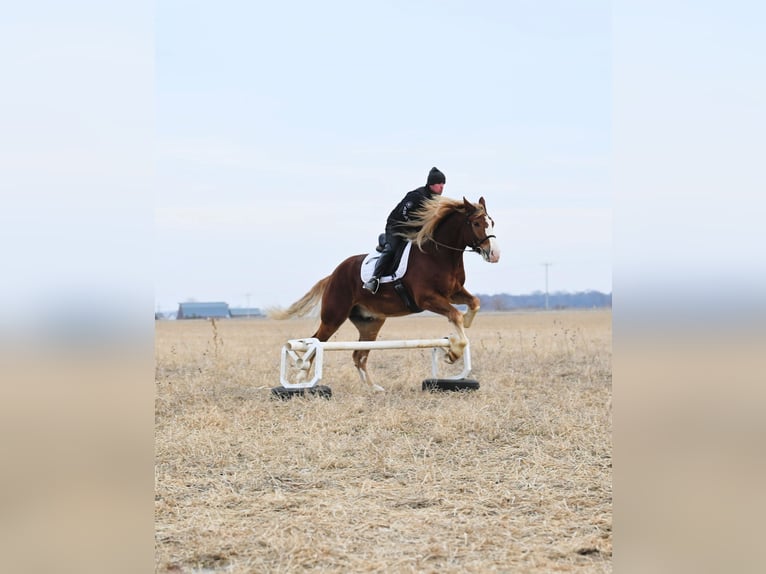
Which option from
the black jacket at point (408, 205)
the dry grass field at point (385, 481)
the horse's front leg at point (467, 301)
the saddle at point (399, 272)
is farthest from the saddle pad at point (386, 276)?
the dry grass field at point (385, 481)

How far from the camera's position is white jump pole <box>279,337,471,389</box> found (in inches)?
334

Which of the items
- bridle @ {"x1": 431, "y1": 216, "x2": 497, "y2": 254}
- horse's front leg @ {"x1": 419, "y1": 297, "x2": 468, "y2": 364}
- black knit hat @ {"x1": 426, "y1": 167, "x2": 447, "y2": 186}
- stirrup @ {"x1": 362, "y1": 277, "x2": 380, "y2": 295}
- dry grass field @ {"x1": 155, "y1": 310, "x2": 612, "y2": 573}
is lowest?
dry grass field @ {"x1": 155, "y1": 310, "x2": 612, "y2": 573}

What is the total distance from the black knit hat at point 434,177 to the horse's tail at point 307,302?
6.79 feet

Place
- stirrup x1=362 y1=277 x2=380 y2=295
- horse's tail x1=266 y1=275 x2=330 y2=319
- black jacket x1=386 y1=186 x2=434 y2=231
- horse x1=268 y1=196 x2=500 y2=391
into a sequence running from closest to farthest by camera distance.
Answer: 1. horse x1=268 y1=196 x2=500 y2=391
2. black jacket x1=386 y1=186 x2=434 y2=231
3. stirrup x1=362 y1=277 x2=380 y2=295
4. horse's tail x1=266 y1=275 x2=330 y2=319

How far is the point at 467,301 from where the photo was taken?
9.06 meters

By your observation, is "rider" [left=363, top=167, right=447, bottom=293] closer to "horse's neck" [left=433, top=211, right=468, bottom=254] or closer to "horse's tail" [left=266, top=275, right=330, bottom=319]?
"horse's neck" [left=433, top=211, right=468, bottom=254]

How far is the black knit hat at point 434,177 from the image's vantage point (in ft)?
30.5

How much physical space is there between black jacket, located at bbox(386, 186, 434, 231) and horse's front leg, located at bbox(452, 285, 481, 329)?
1126 mm

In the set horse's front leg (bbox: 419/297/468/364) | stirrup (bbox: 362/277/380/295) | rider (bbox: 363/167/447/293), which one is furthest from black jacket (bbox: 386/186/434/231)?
horse's front leg (bbox: 419/297/468/364)

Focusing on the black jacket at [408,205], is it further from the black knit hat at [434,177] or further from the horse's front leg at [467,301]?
the horse's front leg at [467,301]
